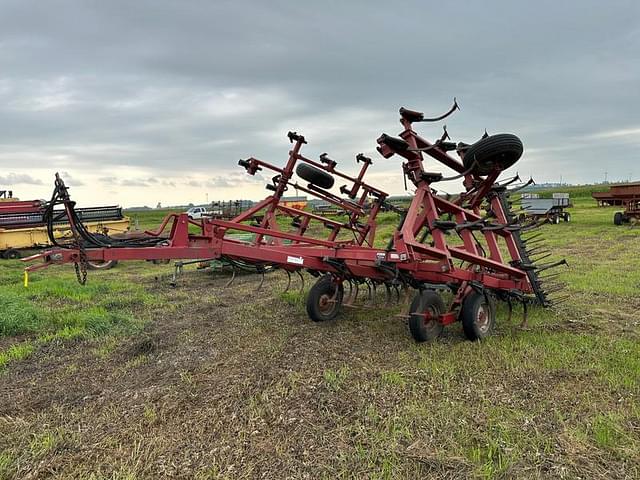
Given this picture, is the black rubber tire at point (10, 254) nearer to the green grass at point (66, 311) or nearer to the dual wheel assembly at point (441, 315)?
the green grass at point (66, 311)

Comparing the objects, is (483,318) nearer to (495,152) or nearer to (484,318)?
(484,318)

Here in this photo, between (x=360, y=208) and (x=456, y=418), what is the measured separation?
167 inches

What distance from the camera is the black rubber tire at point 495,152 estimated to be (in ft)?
16.0

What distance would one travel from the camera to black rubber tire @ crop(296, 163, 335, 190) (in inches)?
254

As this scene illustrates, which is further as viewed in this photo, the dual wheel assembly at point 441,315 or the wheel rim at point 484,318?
the wheel rim at point 484,318

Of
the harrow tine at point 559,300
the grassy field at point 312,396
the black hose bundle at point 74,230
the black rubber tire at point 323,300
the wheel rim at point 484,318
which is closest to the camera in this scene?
the grassy field at point 312,396

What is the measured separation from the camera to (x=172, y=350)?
5000mm

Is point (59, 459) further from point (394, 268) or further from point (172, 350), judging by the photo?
point (394, 268)

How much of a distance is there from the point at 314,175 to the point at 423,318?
2613mm

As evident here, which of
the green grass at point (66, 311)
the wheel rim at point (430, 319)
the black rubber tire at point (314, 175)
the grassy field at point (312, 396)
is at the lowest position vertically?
the grassy field at point (312, 396)

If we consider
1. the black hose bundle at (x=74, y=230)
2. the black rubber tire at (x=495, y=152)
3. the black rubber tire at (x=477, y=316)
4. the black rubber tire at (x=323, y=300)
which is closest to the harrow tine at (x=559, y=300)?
the black rubber tire at (x=477, y=316)

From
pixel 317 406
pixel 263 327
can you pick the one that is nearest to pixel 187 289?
pixel 263 327

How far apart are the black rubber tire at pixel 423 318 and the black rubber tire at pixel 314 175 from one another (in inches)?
89.4

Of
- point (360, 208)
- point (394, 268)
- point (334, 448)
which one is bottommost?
point (334, 448)
